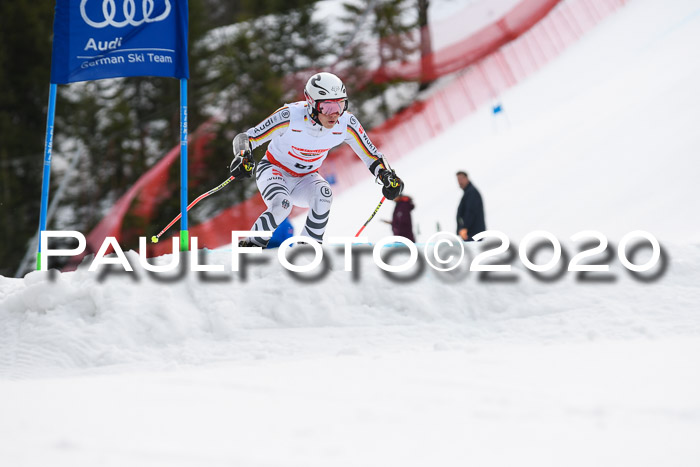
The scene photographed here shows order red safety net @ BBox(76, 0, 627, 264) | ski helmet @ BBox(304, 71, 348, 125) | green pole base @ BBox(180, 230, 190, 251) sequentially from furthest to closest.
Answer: red safety net @ BBox(76, 0, 627, 264) → green pole base @ BBox(180, 230, 190, 251) → ski helmet @ BBox(304, 71, 348, 125)

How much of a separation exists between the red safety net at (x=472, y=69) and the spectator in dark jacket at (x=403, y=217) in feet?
29.4

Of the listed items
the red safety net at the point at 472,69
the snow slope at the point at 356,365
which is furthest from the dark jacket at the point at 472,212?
the red safety net at the point at 472,69

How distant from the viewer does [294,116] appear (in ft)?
20.3

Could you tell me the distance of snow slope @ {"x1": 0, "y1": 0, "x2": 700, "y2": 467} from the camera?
2.50m

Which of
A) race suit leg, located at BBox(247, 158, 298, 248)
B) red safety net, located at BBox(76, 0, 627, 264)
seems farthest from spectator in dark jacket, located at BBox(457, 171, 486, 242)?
red safety net, located at BBox(76, 0, 627, 264)

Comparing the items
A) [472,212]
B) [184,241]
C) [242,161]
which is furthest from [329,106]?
[472,212]

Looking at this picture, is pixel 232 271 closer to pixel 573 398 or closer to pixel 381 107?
pixel 573 398

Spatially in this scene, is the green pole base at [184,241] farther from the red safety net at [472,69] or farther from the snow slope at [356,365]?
the red safety net at [472,69]

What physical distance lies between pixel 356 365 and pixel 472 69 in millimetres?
18890

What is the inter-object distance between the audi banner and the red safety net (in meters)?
11.7

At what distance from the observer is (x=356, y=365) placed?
3.63m

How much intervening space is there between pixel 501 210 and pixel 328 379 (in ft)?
34.5

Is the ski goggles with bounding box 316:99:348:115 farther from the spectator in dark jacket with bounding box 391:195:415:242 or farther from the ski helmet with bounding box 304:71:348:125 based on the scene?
the spectator in dark jacket with bounding box 391:195:415:242

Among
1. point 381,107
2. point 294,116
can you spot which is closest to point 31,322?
point 294,116
